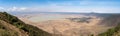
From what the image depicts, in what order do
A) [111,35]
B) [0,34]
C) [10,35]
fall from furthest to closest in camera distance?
[111,35]
[10,35]
[0,34]

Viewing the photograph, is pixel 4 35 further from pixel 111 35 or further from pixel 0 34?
pixel 111 35

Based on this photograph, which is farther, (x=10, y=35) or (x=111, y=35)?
(x=111, y=35)

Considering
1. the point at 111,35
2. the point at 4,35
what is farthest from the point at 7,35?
the point at 111,35

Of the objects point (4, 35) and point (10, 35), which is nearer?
point (4, 35)

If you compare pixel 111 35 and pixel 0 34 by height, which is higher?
pixel 0 34

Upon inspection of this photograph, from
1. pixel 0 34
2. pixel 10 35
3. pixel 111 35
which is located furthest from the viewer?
pixel 111 35

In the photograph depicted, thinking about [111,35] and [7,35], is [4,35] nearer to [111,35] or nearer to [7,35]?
[7,35]

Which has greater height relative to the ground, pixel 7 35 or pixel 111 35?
pixel 7 35
